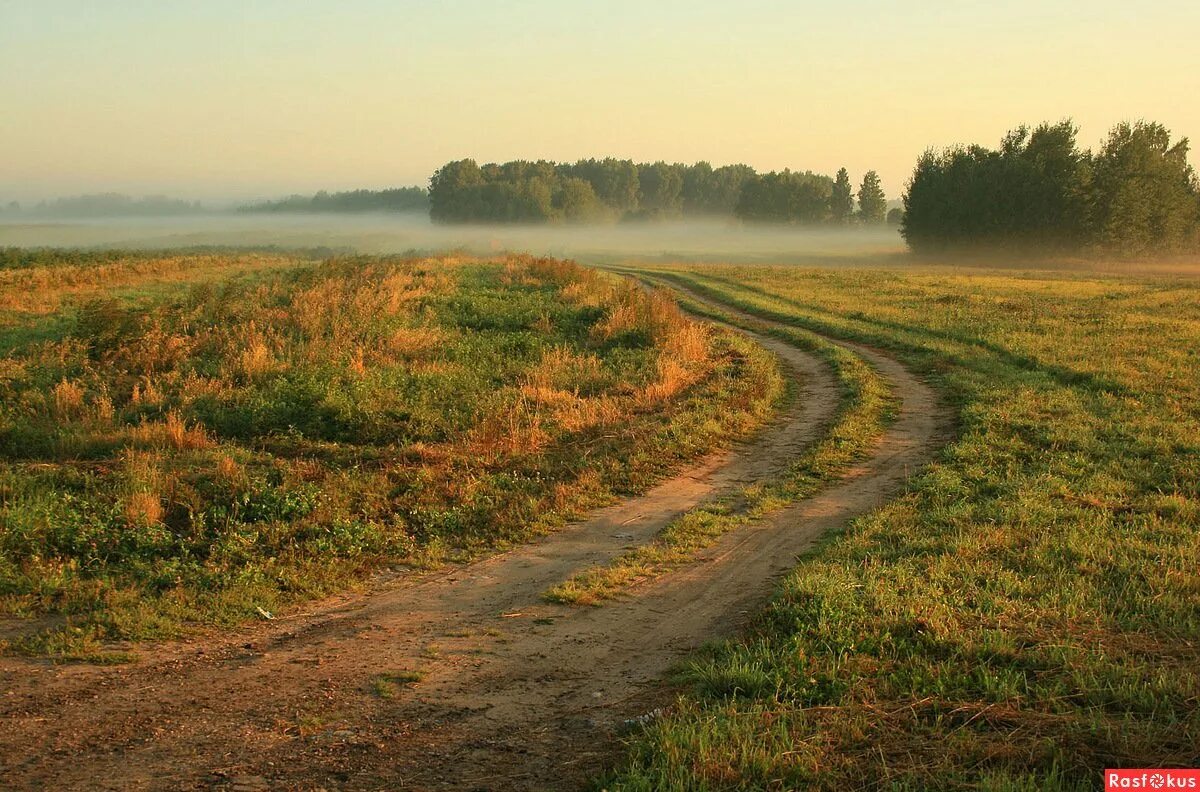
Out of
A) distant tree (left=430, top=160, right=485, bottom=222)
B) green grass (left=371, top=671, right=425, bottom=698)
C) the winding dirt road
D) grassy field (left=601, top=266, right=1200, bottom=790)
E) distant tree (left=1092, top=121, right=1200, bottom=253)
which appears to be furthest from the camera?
distant tree (left=430, top=160, right=485, bottom=222)

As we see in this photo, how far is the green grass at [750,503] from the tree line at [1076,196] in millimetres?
52591

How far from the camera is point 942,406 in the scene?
539 inches

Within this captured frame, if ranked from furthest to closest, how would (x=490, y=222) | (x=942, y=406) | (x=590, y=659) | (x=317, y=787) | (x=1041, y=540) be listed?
(x=490, y=222), (x=942, y=406), (x=1041, y=540), (x=590, y=659), (x=317, y=787)

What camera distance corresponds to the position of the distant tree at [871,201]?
117188mm

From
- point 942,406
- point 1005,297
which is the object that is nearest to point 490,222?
point 1005,297

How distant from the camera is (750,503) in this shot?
908 cm

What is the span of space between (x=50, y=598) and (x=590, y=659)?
166 inches

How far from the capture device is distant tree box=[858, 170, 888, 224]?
117 meters

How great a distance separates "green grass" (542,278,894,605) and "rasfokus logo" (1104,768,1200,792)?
355 centimetres

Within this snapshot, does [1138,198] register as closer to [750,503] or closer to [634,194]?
[750,503]

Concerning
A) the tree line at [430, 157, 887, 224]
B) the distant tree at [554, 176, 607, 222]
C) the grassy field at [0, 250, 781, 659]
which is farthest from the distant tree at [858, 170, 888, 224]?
the grassy field at [0, 250, 781, 659]

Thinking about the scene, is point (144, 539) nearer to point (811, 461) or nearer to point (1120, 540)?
point (811, 461)

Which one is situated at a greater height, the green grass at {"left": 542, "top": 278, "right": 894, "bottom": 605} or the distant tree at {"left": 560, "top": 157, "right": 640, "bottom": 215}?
the distant tree at {"left": 560, "top": 157, "right": 640, "bottom": 215}

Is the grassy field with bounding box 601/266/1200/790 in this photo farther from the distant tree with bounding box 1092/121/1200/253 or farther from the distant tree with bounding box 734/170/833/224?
the distant tree with bounding box 734/170/833/224
